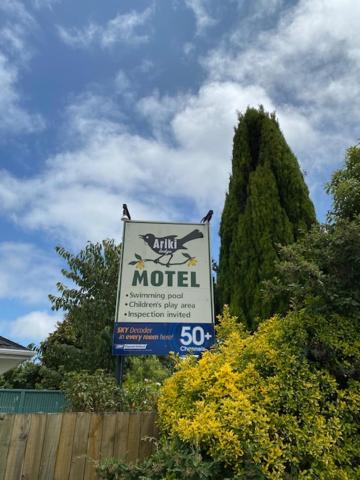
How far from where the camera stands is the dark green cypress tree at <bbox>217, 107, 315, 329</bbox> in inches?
260

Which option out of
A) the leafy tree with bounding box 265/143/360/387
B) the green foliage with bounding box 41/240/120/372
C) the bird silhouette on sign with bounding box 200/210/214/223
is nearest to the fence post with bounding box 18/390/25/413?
the green foliage with bounding box 41/240/120/372

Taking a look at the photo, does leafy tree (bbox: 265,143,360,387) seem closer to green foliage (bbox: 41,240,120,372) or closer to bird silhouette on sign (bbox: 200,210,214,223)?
bird silhouette on sign (bbox: 200,210,214,223)

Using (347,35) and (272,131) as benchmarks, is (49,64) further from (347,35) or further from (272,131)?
(347,35)

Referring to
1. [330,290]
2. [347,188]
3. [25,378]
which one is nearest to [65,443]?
[330,290]

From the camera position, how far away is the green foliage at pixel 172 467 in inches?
89.1

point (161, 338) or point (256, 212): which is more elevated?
point (256, 212)

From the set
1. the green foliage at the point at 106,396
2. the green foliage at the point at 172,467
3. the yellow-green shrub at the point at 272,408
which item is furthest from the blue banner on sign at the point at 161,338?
the green foliage at the point at 172,467

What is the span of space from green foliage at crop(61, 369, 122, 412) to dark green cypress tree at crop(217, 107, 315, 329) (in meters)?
3.01

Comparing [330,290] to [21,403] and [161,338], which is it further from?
[21,403]

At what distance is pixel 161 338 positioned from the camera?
5.30m

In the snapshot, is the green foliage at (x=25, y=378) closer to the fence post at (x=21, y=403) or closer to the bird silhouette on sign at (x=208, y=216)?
the fence post at (x=21, y=403)

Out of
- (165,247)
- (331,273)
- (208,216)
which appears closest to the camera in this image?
(331,273)

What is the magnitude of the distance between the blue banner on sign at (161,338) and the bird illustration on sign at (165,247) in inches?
39.6

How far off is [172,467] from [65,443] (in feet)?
3.98
